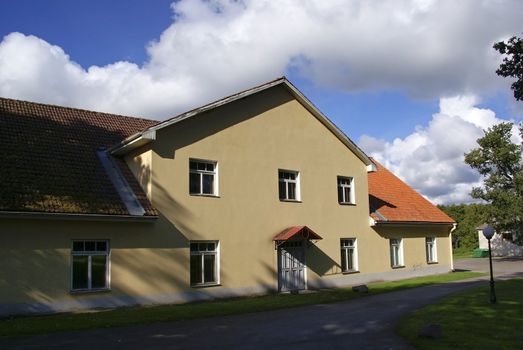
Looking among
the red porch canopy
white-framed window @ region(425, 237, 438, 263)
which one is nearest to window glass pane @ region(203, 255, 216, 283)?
the red porch canopy

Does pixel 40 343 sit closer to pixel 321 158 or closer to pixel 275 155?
pixel 275 155

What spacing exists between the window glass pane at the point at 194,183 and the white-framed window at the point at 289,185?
395 cm

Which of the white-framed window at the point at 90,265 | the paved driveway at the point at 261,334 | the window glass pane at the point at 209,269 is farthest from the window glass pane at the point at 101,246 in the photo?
the paved driveway at the point at 261,334

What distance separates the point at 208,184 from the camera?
19.1 m

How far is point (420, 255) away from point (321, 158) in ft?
30.0

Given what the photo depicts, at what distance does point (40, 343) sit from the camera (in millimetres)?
10281

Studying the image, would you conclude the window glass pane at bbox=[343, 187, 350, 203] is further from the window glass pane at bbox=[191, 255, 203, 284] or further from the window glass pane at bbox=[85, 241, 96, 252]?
the window glass pane at bbox=[85, 241, 96, 252]

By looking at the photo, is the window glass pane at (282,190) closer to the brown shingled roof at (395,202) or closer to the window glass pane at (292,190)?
the window glass pane at (292,190)

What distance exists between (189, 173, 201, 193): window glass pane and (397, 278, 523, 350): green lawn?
27.7 ft

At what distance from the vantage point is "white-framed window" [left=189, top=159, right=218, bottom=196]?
61.3 ft

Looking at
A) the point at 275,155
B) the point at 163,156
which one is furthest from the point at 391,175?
the point at 163,156

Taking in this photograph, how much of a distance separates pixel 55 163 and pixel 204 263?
5950 mm

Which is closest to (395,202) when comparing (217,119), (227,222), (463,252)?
(227,222)

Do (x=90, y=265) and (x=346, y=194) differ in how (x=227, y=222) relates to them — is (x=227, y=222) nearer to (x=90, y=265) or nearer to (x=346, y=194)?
(x=90, y=265)
